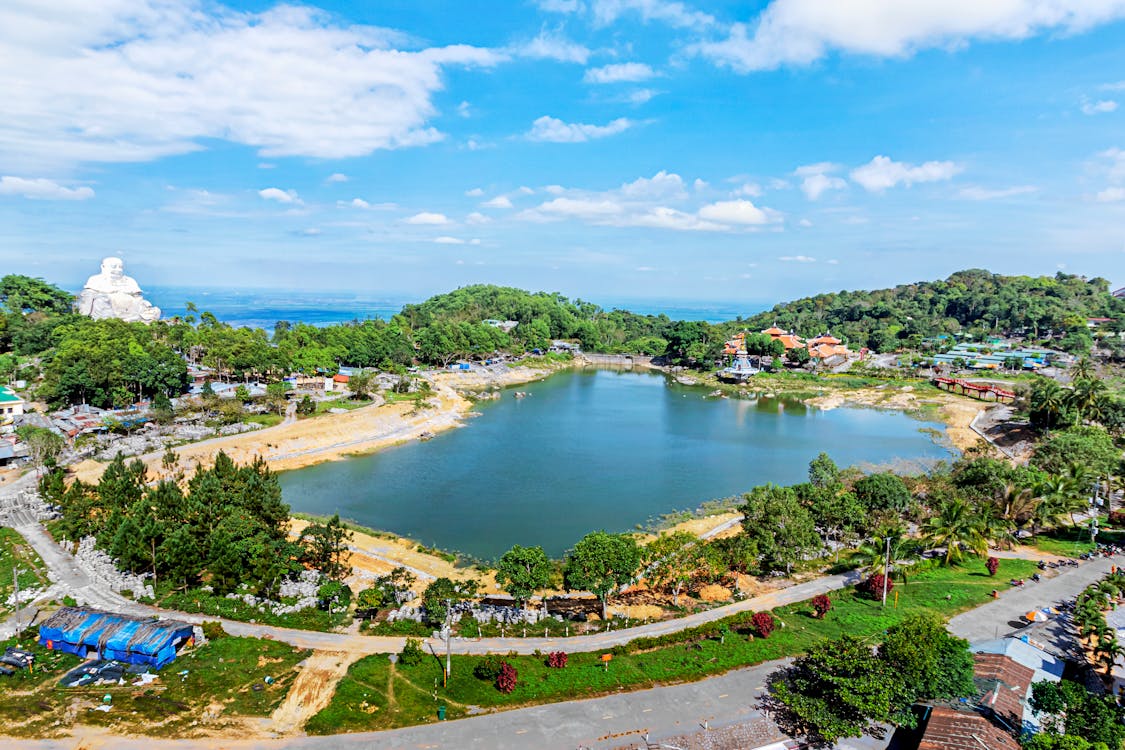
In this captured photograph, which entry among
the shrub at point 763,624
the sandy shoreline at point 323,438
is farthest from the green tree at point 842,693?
the sandy shoreline at point 323,438

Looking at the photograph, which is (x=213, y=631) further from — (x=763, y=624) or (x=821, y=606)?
(x=821, y=606)

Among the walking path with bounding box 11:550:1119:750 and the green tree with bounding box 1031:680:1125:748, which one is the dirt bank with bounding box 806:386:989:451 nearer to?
the green tree with bounding box 1031:680:1125:748

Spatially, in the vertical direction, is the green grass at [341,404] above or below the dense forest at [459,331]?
below

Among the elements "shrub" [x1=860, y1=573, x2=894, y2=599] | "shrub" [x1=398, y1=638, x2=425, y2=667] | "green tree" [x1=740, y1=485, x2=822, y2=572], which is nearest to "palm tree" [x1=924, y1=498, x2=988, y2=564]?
"shrub" [x1=860, y1=573, x2=894, y2=599]

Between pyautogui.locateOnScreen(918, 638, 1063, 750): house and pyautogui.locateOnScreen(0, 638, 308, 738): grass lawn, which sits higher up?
pyautogui.locateOnScreen(918, 638, 1063, 750): house

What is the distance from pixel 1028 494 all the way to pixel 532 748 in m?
26.1

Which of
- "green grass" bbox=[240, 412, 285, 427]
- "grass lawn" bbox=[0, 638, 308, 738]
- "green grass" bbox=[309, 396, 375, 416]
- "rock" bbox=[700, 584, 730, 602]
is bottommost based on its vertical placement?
"rock" bbox=[700, 584, 730, 602]

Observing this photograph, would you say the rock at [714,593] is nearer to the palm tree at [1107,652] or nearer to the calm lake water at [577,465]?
the calm lake water at [577,465]

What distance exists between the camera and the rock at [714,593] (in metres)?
23.2

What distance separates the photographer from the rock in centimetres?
2317

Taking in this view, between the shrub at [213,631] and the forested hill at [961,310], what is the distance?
9895cm

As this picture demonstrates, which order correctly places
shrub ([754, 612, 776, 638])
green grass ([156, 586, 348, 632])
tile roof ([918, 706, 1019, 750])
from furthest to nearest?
green grass ([156, 586, 348, 632])
shrub ([754, 612, 776, 638])
tile roof ([918, 706, 1019, 750])

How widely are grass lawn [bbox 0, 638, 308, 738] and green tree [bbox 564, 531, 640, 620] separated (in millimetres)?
9019

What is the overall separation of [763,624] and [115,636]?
64.2 feet
